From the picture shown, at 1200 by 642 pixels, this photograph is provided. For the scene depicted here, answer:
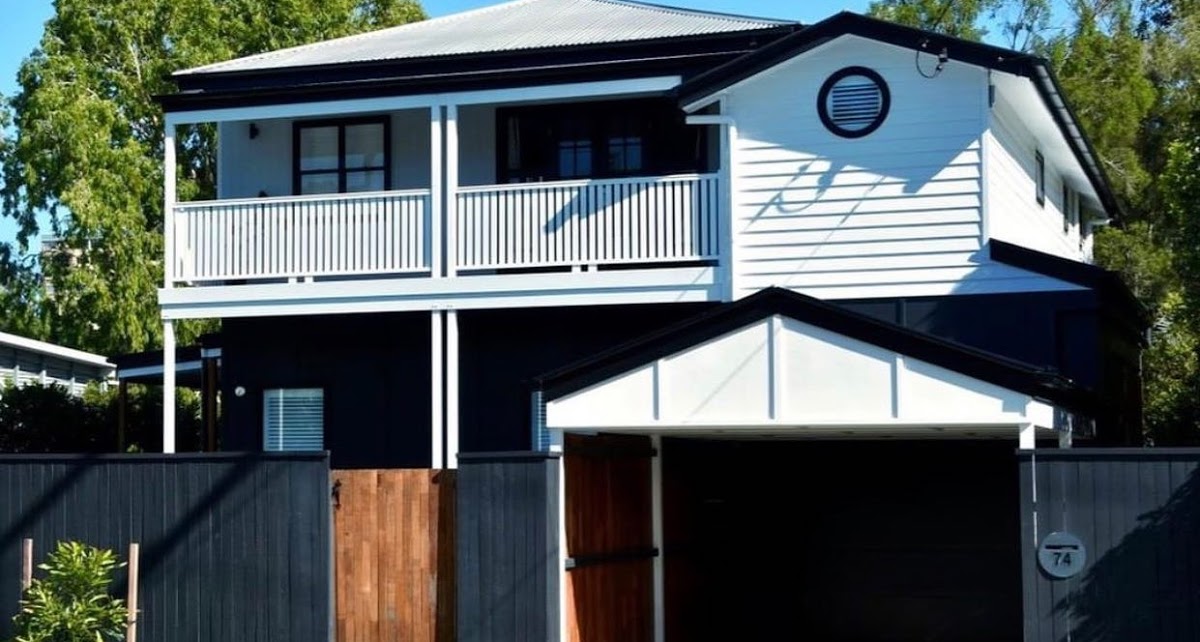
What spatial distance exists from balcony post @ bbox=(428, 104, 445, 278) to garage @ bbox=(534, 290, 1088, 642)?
3687 mm

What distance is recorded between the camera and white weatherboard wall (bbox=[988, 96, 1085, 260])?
62.2ft

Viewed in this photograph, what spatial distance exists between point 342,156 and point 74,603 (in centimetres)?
831

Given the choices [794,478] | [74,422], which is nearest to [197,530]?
[794,478]

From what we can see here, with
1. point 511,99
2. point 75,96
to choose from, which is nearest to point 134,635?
point 511,99

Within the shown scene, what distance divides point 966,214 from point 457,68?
6.19 metres

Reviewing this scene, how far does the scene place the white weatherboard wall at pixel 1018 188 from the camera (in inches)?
746

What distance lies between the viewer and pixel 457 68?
20672mm

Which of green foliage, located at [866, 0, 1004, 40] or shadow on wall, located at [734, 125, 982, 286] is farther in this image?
green foliage, located at [866, 0, 1004, 40]

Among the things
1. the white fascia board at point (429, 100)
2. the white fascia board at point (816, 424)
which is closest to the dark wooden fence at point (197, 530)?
the white fascia board at point (816, 424)

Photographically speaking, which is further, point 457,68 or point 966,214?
point 457,68

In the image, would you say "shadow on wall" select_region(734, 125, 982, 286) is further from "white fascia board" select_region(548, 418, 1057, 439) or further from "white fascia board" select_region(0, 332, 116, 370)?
"white fascia board" select_region(0, 332, 116, 370)

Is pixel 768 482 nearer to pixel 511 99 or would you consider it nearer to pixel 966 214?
pixel 966 214

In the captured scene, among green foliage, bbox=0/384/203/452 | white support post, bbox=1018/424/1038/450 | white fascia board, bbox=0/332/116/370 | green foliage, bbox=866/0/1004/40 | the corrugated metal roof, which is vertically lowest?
green foliage, bbox=0/384/203/452

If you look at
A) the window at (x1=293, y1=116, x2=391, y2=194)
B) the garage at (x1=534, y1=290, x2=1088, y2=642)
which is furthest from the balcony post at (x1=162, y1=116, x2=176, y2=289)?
the garage at (x1=534, y1=290, x2=1088, y2=642)
